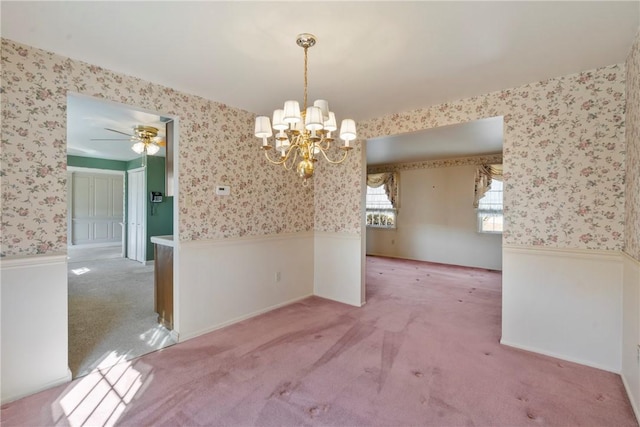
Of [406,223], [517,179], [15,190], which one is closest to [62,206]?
[15,190]

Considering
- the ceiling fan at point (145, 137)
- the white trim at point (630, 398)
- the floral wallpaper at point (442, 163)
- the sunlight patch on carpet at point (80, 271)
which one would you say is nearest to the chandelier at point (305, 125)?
the white trim at point (630, 398)

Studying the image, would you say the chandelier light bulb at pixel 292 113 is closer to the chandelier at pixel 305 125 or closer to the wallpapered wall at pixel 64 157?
the chandelier at pixel 305 125

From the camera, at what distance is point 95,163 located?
24.5 feet

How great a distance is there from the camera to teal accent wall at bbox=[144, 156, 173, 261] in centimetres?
679

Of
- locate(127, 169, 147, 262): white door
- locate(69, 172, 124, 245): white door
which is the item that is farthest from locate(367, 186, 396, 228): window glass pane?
locate(69, 172, 124, 245): white door

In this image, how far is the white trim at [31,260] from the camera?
6.51 feet

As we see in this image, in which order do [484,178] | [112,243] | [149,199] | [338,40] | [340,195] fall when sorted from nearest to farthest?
[338,40] → [340,195] → [484,178] → [149,199] → [112,243]

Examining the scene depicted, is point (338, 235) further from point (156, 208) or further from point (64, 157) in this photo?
point (156, 208)

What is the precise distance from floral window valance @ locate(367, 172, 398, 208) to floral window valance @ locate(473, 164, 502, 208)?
1.91 meters

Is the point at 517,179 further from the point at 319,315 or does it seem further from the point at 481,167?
the point at 481,167

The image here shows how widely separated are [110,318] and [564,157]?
506cm

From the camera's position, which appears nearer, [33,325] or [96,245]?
[33,325]

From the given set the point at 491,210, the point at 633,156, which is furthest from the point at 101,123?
the point at 491,210

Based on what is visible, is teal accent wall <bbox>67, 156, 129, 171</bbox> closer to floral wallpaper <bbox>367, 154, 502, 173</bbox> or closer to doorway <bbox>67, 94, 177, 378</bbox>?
doorway <bbox>67, 94, 177, 378</bbox>
